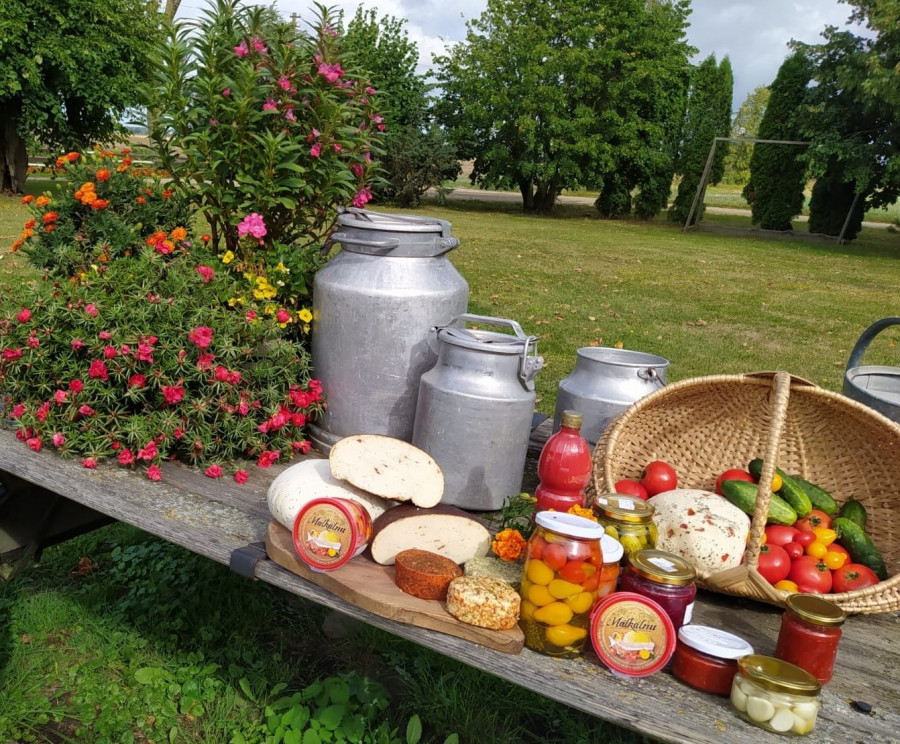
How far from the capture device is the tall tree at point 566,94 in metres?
19.5

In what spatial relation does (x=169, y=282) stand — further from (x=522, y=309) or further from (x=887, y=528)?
(x=522, y=309)

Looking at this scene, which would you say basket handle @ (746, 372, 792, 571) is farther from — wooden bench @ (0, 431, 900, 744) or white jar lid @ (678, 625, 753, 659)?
white jar lid @ (678, 625, 753, 659)

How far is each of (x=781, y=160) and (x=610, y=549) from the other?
19.5m

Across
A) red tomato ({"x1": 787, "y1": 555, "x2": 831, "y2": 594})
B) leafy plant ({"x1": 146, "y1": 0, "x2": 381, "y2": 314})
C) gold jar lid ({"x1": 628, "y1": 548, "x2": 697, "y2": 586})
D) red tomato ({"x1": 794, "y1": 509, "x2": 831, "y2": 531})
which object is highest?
Answer: leafy plant ({"x1": 146, "y1": 0, "x2": 381, "y2": 314})

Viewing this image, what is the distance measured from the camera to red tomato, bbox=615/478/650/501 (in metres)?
1.82

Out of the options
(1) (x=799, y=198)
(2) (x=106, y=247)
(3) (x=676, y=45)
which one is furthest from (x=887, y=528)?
(3) (x=676, y=45)

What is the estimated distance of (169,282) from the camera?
2.31 metres

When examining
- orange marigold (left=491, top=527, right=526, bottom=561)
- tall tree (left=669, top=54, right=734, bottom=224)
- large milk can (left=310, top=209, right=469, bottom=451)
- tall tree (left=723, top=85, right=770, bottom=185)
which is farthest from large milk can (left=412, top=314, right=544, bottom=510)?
tall tree (left=723, top=85, right=770, bottom=185)

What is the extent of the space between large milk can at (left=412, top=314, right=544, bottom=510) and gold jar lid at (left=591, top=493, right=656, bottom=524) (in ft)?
1.61

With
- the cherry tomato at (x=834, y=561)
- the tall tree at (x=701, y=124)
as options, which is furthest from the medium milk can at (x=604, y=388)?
the tall tree at (x=701, y=124)

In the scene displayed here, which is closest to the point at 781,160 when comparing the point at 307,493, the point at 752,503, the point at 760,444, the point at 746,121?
the point at 760,444

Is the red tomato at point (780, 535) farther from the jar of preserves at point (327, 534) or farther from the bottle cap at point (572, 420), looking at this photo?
the jar of preserves at point (327, 534)

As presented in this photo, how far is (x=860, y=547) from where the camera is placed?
1.67m

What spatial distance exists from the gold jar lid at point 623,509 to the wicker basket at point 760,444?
15cm
